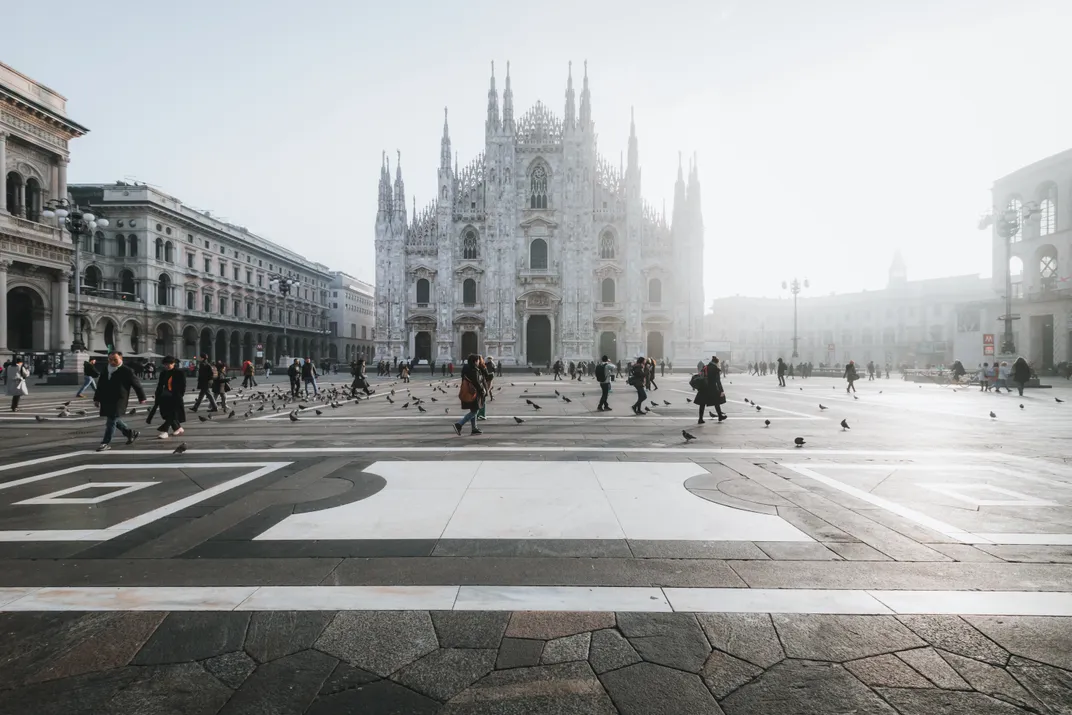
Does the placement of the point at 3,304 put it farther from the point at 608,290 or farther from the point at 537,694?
the point at 608,290

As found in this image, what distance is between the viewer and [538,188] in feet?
159

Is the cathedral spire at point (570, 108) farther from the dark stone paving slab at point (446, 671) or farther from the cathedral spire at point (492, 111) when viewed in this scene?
the dark stone paving slab at point (446, 671)

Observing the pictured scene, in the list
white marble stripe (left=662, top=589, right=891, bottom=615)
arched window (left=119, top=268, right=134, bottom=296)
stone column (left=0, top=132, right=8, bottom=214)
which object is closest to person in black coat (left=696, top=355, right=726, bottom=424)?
white marble stripe (left=662, top=589, right=891, bottom=615)

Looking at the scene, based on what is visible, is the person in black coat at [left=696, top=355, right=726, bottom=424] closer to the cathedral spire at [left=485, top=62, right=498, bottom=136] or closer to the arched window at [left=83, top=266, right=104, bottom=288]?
the cathedral spire at [left=485, top=62, right=498, bottom=136]

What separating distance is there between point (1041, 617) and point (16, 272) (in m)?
41.5

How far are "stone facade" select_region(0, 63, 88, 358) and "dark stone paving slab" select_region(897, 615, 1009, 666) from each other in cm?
3803

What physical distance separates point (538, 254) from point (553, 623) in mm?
46440

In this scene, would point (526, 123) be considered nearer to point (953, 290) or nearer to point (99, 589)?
point (99, 589)

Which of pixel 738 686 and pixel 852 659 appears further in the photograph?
pixel 852 659

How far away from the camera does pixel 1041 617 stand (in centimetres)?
304

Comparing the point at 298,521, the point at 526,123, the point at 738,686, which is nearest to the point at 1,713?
the point at 298,521

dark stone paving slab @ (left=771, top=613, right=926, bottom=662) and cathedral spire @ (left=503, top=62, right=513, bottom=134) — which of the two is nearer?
dark stone paving slab @ (left=771, top=613, right=926, bottom=662)

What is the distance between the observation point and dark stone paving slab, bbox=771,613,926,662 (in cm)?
268

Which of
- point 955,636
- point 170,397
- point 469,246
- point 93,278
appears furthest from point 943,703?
point 93,278
